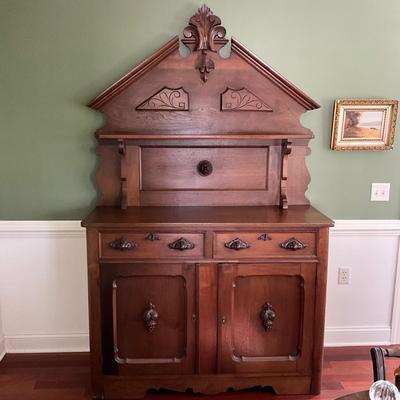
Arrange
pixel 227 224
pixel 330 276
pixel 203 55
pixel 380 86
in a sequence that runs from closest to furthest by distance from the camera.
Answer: pixel 227 224 < pixel 203 55 < pixel 380 86 < pixel 330 276

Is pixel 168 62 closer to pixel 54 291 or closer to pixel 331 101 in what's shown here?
pixel 331 101

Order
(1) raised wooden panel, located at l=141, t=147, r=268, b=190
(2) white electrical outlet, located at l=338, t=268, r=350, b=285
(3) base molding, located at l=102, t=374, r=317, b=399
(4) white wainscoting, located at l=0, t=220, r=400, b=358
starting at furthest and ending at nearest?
(2) white electrical outlet, located at l=338, t=268, r=350, b=285 → (4) white wainscoting, located at l=0, t=220, r=400, b=358 → (1) raised wooden panel, located at l=141, t=147, r=268, b=190 → (3) base molding, located at l=102, t=374, r=317, b=399

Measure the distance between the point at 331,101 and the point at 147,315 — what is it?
1546 mm

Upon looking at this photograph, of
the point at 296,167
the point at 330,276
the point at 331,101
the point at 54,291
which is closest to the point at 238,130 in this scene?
the point at 296,167

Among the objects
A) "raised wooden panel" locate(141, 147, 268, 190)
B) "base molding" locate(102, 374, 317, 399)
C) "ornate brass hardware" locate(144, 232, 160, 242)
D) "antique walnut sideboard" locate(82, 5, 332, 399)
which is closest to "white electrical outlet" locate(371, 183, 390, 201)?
"antique walnut sideboard" locate(82, 5, 332, 399)

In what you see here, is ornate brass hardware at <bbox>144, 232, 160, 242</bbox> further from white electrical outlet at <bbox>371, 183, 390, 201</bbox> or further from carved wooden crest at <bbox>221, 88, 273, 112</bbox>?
white electrical outlet at <bbox>371, 183, 390, 201</bbox>

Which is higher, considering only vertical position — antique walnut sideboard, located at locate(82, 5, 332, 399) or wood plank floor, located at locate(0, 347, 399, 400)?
antique walnut sideboard, located at locate(82, 5, 332, 399)

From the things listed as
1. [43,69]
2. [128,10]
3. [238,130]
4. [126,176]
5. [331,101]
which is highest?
[128,10]

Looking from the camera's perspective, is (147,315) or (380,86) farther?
(380,86)

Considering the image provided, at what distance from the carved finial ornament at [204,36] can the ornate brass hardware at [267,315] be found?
1223mm

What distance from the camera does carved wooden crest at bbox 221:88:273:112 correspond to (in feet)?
7.08

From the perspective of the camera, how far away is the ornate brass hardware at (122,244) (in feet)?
6.08

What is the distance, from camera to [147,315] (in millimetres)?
1916

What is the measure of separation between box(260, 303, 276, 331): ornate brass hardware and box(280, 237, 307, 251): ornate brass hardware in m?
0.30
